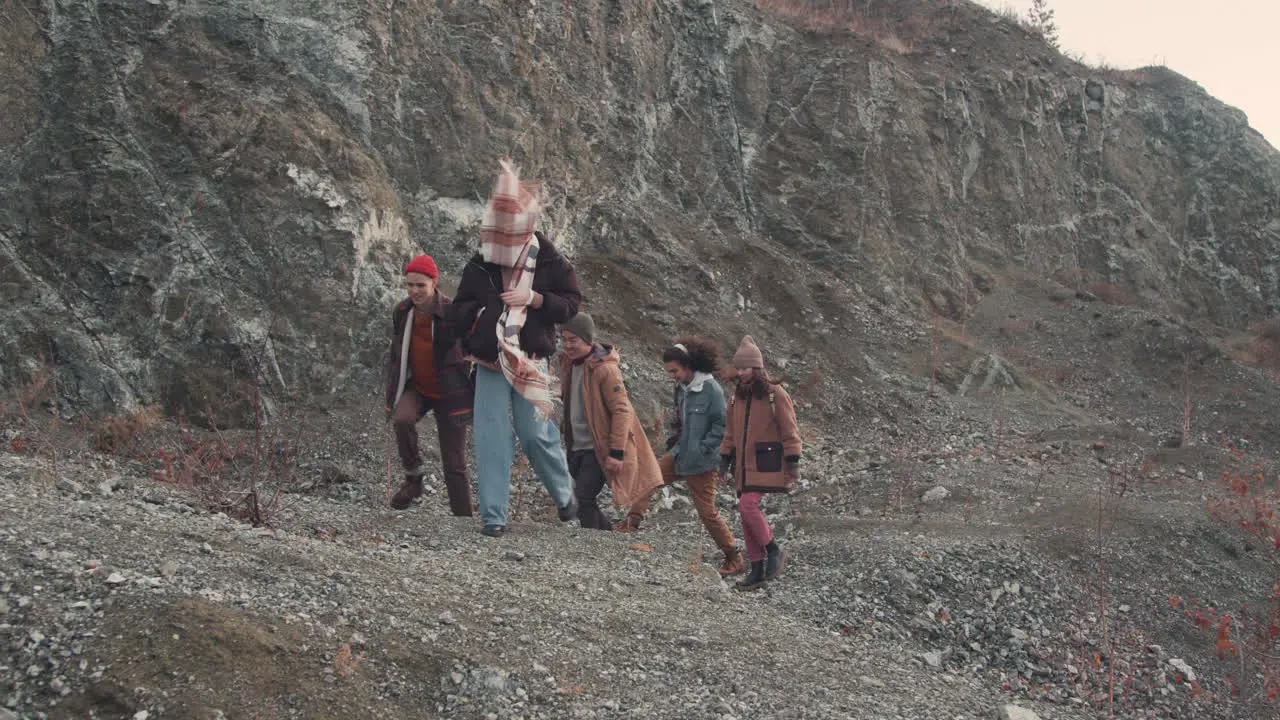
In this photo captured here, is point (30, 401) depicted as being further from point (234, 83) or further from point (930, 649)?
point (930, 649)

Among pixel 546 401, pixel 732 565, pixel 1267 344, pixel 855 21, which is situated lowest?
pixel 732 565

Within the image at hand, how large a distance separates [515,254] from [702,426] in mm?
1840

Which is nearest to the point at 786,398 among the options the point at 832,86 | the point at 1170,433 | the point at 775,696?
the point at 775,696

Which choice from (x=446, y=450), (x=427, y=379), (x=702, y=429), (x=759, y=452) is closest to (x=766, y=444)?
Answer: (x=759, y=452)

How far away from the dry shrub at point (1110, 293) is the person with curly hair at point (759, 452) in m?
16.5

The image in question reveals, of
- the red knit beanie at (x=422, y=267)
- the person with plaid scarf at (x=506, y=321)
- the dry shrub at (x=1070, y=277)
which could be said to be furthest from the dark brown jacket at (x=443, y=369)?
the dry shrub at (x=1070, y=277)

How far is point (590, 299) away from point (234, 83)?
5.28 m

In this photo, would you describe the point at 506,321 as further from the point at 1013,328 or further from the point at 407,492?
the point at 1013,328

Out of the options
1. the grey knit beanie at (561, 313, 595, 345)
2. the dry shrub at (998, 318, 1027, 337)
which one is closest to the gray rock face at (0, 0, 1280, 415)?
the dry shrub at (998, 318, 1027, 337)

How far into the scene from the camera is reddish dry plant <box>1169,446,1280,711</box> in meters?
6.14

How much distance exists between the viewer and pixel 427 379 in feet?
20.3

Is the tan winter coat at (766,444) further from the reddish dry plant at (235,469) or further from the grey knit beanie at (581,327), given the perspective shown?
the reddish dry plant at (235,469)

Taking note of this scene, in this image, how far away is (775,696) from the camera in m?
3.82

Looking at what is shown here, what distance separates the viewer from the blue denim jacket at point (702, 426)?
6.40m
